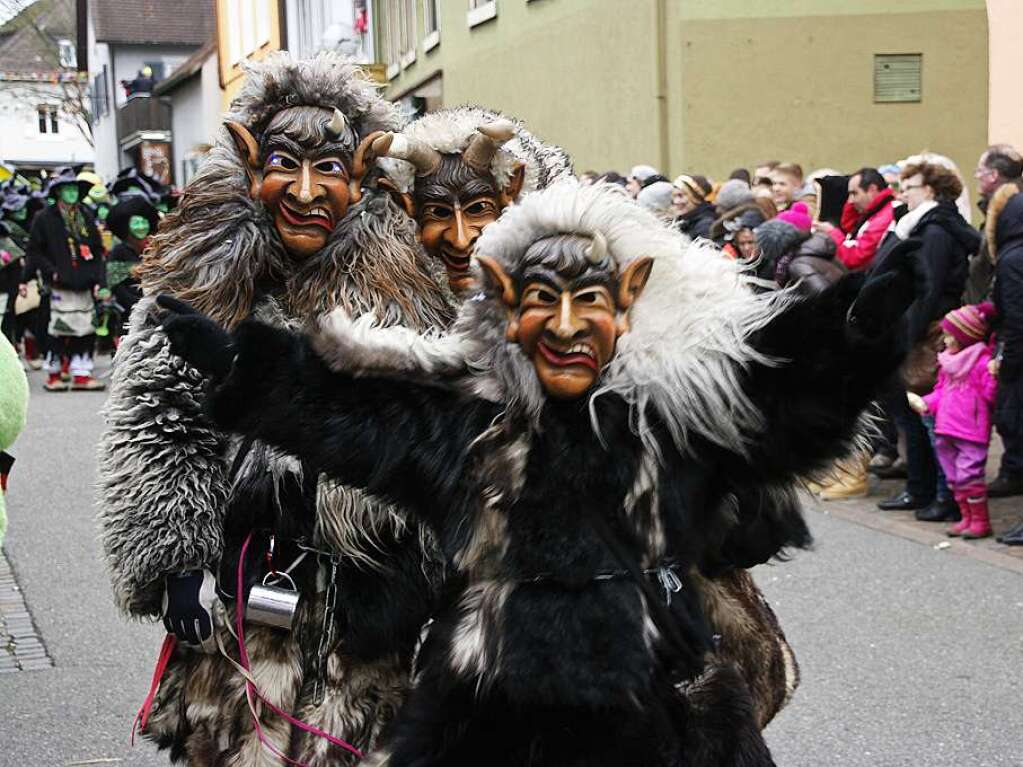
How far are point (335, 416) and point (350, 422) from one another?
1.2 inches

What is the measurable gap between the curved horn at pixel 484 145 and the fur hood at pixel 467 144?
0.08 ft

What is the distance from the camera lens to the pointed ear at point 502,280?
9.83ft

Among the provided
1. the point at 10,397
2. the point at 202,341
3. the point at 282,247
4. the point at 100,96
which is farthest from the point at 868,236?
the point at 100,96

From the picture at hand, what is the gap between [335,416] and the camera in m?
3.03

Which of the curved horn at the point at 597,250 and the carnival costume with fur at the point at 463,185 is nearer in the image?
the curved horn at the point at 597,250

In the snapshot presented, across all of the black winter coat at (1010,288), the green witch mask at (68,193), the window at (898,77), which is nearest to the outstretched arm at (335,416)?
the black winter coat at (1010,288)

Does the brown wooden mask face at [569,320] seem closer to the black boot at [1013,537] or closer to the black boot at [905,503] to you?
the black boot at [1013,537]

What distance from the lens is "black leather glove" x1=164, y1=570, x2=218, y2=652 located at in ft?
11.5

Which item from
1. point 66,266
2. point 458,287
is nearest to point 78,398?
point 66,266

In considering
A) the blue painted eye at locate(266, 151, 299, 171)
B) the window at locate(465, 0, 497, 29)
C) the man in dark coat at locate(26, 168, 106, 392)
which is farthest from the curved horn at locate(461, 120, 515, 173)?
the window at locate(465, 0, 497, 29)

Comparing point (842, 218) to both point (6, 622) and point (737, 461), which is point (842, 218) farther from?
point (737, 461)

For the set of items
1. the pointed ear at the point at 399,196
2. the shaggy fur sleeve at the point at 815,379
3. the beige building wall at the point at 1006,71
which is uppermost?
the beige building wall at the point at 1006,71

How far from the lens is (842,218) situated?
34.1ft

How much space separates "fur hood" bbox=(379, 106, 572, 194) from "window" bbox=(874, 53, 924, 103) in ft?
42.3
